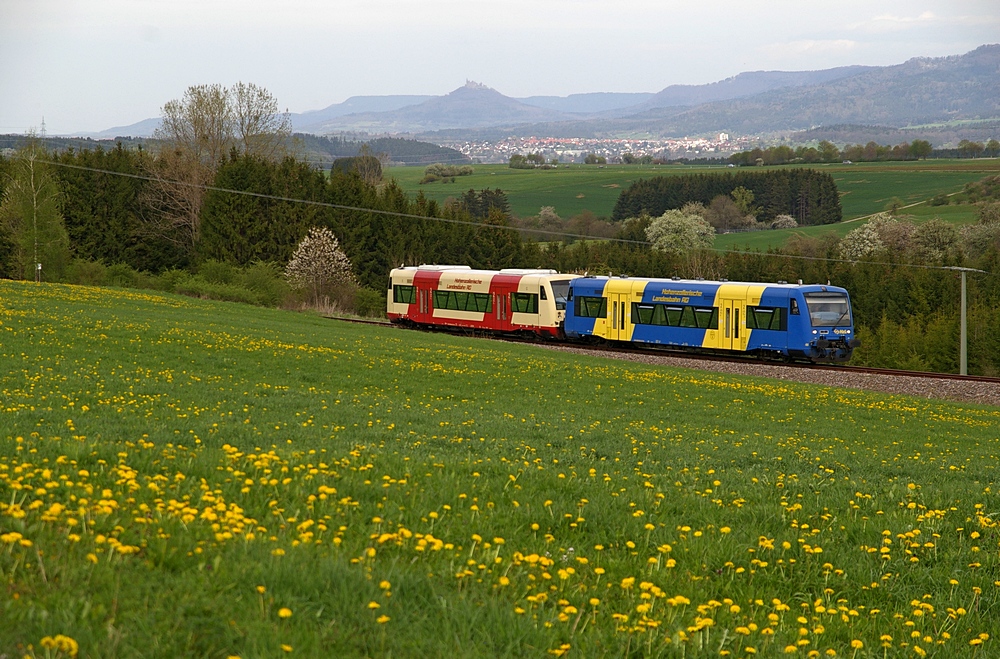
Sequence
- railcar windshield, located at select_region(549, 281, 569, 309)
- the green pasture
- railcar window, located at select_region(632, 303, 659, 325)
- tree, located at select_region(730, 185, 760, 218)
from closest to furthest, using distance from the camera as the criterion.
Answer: railcar window, located at select_region(632, 303, 659, 325) → railcar windshield, located at select_region(549, 281, 569, 309) → the green pasture → tree, located at select_region(730, 185, 760, 218)

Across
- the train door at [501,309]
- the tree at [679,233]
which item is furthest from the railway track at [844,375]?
the tree at [679,233]

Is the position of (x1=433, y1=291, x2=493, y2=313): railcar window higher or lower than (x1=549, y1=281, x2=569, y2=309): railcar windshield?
lower

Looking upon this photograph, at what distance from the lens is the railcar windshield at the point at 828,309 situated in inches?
1399

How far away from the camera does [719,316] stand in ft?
123

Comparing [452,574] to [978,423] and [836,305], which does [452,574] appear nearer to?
[978,423]

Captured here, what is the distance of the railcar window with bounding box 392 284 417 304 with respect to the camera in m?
49.9

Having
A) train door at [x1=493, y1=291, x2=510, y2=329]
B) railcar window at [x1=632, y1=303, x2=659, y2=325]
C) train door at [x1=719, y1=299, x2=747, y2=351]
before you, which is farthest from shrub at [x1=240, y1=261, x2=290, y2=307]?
train door at [x1=719, y1=299, x2=747, y2=351]

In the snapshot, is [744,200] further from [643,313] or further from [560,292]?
[643,313]

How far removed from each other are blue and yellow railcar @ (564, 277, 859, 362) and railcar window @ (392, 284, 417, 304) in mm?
10380

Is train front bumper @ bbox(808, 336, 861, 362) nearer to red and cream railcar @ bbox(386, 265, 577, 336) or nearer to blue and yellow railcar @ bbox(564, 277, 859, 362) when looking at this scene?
blue and yellow railcar @ bbox(564, 277, 859, 362)

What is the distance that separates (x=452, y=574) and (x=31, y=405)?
806 cm

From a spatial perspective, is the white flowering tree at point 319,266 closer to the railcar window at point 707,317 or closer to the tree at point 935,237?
the railcar window at point 707,317

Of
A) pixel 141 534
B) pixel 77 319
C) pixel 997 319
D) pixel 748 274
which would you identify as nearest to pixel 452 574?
pixel 141 534

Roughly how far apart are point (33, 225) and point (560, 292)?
33107 mm
